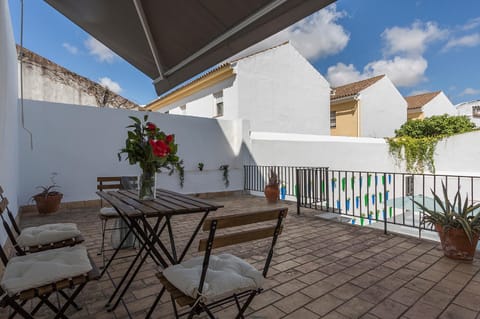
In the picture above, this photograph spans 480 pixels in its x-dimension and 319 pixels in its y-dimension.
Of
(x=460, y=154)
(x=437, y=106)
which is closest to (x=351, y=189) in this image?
(x=460, y=154)

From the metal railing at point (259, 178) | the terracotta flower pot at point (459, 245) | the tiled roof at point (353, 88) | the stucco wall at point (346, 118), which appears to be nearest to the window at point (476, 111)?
the tiled roof at point (353, 88)

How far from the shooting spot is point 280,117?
421 inches

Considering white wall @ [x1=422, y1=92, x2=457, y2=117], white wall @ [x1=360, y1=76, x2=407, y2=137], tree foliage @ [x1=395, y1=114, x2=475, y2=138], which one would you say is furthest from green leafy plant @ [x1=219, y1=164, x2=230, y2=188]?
→ white wall @ [x1=422, y1=92, x2=457, y2=117]

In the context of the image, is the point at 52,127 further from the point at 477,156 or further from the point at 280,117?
the point at 477,156

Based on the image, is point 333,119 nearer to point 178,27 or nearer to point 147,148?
point 178,27

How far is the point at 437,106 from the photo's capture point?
17.7 meters

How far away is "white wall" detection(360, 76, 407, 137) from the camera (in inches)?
531

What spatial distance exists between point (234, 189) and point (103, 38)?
17.0 feet

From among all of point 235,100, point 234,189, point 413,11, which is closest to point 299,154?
point 234,189

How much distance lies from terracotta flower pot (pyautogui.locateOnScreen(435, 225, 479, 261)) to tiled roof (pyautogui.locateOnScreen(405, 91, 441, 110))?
1777 centimetres

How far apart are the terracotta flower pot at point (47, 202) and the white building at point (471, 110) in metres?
26.8

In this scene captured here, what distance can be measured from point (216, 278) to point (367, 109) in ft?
47.1

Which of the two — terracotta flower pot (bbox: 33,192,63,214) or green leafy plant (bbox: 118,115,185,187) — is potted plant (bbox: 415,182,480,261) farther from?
terracotta flower pot (bbox: 33,192,63,214)

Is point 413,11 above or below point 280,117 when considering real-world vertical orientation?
above
